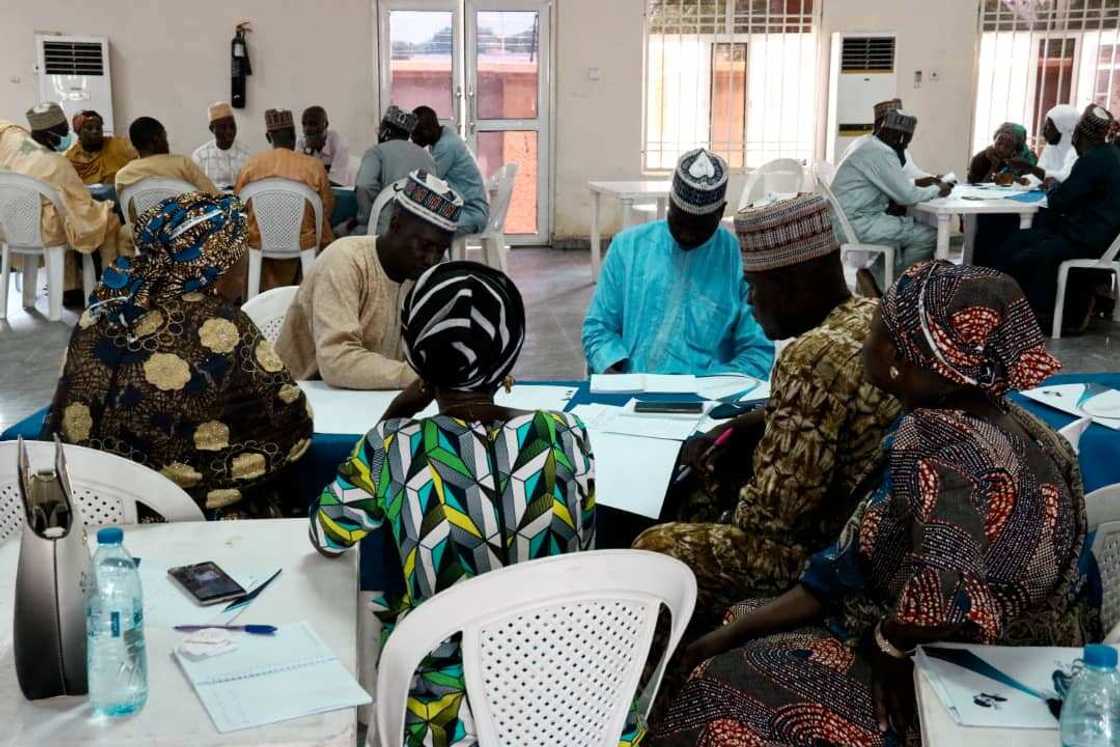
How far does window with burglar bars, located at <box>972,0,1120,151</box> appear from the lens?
34.0 ft

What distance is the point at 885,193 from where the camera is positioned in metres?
7.16

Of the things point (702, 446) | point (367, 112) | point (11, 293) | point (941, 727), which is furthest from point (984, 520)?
point (367, 112)

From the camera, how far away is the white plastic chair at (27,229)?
701 cm

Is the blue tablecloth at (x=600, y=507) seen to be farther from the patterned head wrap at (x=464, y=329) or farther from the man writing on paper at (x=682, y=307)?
the man writing on paper at (x=682, y=307)

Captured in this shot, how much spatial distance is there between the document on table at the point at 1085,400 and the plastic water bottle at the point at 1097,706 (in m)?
1.42

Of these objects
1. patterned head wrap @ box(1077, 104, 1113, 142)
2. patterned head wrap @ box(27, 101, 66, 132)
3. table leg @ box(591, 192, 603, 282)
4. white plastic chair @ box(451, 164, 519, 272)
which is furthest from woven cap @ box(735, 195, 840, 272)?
patterned head wrap @ box(27, 101, 66, 132)

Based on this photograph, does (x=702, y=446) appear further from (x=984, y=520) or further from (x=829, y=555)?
(x=984, y=520)

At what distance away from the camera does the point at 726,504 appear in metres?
2.58

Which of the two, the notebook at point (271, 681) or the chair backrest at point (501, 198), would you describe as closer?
the notebook at point (271, 681)

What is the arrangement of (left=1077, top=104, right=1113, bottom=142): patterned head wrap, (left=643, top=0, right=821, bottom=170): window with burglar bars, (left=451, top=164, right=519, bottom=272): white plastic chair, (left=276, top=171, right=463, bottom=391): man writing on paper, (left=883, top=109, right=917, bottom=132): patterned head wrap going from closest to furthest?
(left=276, top=171, right=463, bottom=391): man writing on paper
(left=1077, top=104, right=1113, bottom=142): patterned head wrap
(left=883, top=109, right=917, bottom=132): patterned head wrap
(left=451, top=164, right=519, bottom=272): white plastic chair
(left=643, top=0, right=821, bottom=170): window with burglar bars

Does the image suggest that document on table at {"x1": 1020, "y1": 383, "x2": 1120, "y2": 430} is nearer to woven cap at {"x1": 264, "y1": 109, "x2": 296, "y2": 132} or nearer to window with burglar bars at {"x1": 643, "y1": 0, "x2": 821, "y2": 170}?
woven cap at {"x1": 264, "y1": 109, "x2": 296, "y2": 132}

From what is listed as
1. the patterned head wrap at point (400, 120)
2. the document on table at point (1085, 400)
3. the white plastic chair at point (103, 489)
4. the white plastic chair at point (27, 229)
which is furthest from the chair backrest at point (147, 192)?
the document on table at point (1085, 400)

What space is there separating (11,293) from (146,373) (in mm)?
6788

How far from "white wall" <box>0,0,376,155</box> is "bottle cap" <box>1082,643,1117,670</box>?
960cm
